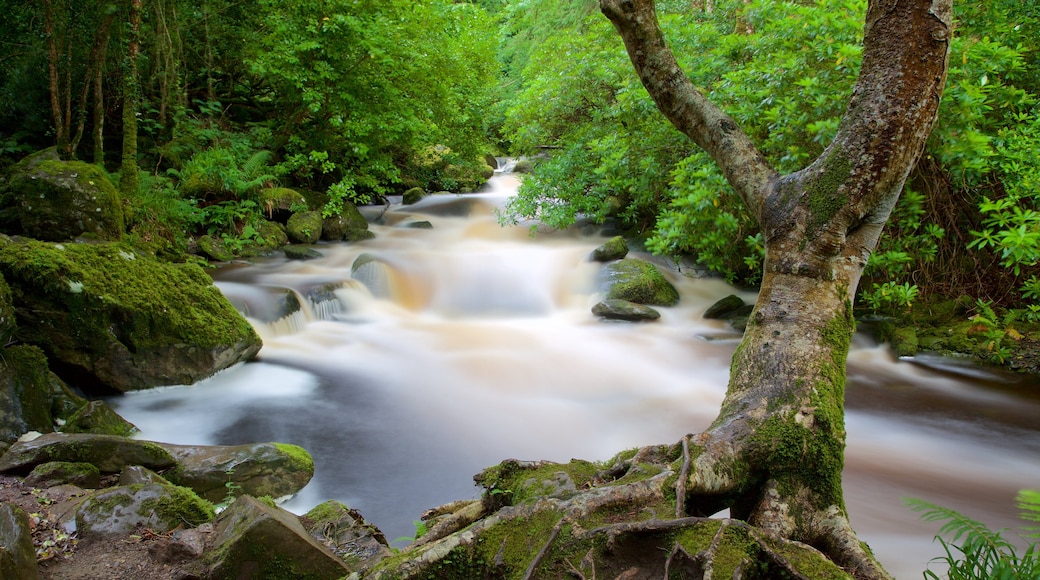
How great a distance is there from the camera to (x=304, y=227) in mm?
12164

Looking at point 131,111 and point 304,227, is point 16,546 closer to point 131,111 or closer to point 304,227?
point 131,111

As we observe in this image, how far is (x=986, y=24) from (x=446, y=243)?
9.93 m

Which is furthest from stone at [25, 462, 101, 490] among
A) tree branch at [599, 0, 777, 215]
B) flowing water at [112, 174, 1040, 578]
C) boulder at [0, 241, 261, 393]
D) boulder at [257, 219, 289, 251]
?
boulder at [257, 219, 289, 251]

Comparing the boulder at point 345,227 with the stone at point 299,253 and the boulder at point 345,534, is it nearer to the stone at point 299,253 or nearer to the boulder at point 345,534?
the stone at point 299,253

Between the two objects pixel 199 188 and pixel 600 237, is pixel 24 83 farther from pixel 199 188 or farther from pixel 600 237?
pixel 600 237

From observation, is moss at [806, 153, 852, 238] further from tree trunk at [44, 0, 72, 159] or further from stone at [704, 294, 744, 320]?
tree trunk at [44, 0, 72, 159]

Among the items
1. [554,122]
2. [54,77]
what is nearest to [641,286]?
[554,122]

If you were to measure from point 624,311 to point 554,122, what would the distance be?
4480 mm

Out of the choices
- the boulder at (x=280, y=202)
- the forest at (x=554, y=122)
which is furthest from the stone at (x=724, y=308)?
the boulder at (x=280, y=202)

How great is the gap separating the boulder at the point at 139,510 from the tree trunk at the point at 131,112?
7520 mm

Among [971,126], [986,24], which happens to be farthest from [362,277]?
[986,24]

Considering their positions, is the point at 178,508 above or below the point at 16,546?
below

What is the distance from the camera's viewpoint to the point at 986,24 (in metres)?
7.65

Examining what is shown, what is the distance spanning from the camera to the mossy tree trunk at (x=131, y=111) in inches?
338
